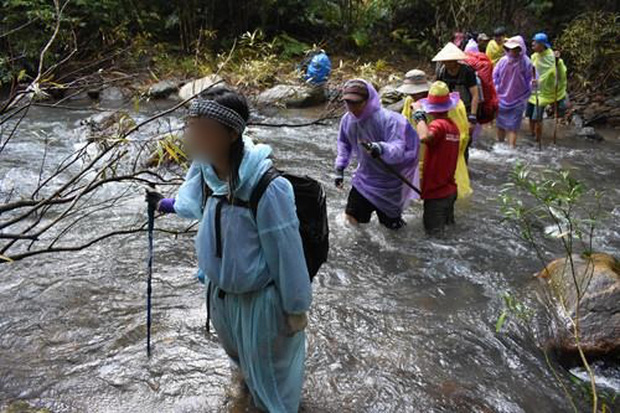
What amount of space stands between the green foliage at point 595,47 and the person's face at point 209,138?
11484 millimetres

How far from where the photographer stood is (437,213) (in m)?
5.49

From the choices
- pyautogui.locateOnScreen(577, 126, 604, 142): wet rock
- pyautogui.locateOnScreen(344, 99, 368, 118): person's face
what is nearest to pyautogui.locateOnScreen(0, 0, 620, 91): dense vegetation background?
pyautogui.locateOnScreen(577, 126, 604, 142): wet rock

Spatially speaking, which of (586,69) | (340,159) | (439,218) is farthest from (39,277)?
(586,69)

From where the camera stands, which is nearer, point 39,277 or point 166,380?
point 166,380

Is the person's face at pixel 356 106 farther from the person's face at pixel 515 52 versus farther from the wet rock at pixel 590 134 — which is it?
the wet rock at pixel 590 134

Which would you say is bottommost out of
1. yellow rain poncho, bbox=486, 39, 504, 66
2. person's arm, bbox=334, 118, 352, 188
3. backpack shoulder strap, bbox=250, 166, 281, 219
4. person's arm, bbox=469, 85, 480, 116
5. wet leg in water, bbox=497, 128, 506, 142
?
wet leg in water, bbox=497, 128, 506, 142

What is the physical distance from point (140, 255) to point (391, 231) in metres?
2.50

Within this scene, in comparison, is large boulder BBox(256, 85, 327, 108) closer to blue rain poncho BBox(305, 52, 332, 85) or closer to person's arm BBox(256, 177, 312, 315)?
blue rain poncho BBox(305, 52, 332, 85)

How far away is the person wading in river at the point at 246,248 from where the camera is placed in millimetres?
2189

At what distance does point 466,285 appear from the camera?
189 inches

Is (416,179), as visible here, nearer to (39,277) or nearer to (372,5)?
(39,277)

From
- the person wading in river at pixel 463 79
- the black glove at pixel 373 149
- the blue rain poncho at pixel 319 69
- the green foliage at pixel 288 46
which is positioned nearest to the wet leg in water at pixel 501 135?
the person wading in river at pixel 463 79

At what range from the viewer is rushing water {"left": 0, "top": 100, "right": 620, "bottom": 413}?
10.6ft

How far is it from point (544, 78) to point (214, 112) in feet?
29.2
